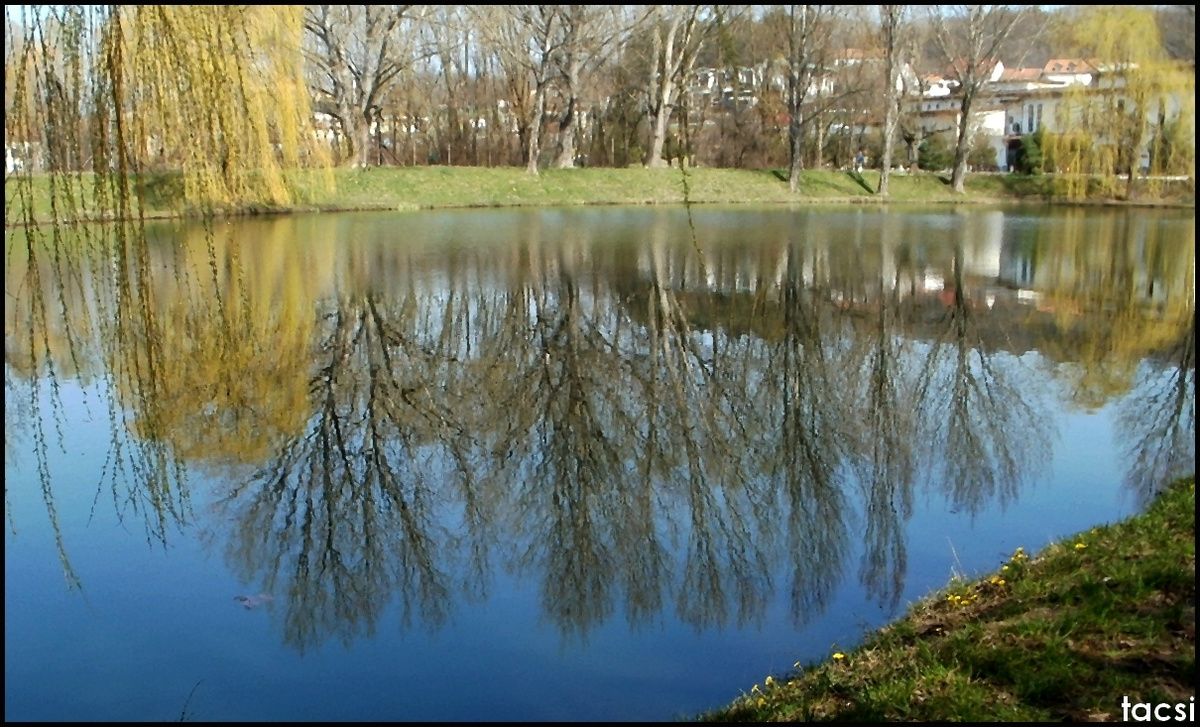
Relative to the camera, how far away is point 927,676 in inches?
143

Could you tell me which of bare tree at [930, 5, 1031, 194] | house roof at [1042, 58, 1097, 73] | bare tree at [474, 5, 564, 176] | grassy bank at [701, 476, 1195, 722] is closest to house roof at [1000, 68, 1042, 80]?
house roof at [1042, 58, 1097, 73]

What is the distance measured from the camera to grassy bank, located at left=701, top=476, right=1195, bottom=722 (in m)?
3.34

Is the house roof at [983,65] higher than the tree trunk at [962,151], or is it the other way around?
the house roof at [983,65]

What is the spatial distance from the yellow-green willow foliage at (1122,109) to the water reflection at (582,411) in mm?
15195

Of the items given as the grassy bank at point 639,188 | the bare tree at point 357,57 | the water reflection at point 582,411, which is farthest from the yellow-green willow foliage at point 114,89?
the bare tree at point 357,57

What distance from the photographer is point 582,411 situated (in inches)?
331

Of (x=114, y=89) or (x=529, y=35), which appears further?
(x=529, y=35)

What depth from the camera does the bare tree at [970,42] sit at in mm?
34969

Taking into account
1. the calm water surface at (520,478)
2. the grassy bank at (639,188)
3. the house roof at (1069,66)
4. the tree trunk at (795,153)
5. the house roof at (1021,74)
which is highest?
the house roof at (1021,74)

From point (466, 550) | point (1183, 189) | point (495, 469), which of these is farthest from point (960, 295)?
point (1183, 189)

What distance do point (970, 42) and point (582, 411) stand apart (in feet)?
103

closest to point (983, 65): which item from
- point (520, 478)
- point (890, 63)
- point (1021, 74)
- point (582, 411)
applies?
point (890, 63)

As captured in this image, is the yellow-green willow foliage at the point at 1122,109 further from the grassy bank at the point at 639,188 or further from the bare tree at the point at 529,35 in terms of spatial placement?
the bare tree at the point at 529,35

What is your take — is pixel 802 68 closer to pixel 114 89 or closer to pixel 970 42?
pixel 970 42
